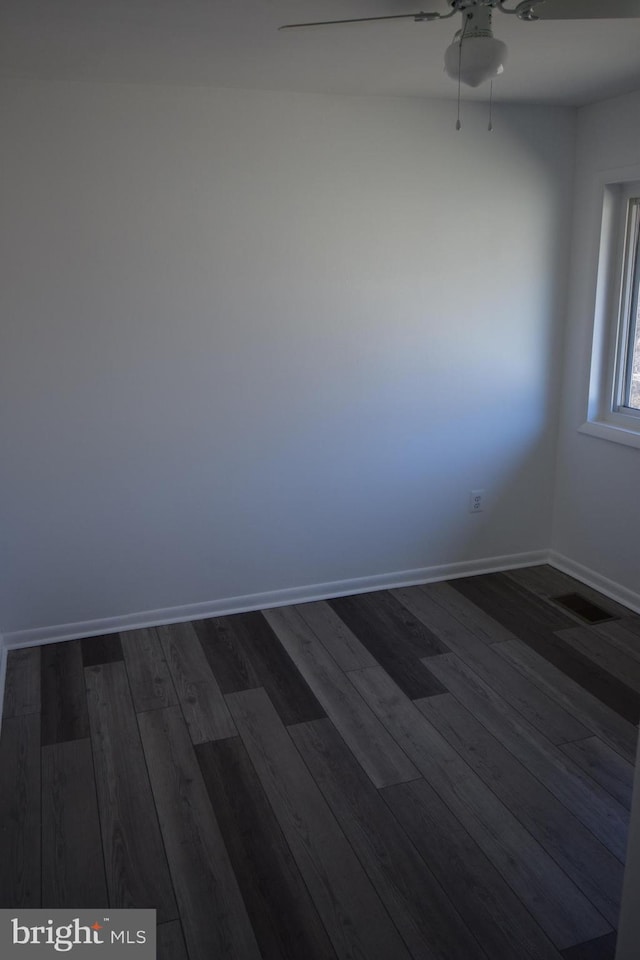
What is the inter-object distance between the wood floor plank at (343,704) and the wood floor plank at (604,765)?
525mm

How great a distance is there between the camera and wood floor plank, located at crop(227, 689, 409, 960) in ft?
5.99

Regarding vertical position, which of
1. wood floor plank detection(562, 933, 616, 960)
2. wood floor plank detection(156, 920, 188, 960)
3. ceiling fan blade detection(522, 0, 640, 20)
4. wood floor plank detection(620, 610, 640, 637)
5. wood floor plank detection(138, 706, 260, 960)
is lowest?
wood floor plank detection(562, 933, 616, 960)

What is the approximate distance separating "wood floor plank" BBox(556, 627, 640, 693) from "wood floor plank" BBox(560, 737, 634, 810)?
43 centimetres

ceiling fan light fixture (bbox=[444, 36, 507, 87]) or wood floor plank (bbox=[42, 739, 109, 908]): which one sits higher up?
ceiling fan light fixture (bbox=[444, 36, 507, 87])

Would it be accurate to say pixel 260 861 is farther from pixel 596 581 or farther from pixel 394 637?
pixel 596 581

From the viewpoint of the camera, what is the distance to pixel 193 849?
210 centimetres

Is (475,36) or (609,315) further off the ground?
(475,36)

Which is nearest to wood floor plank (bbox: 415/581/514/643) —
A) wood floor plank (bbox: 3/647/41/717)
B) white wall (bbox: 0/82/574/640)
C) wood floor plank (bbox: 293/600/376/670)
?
white wall (bbox: 0/82/574/640)

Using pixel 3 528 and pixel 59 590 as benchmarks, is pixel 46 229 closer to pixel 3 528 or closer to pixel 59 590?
pixel 3 528

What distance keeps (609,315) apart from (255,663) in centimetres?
222

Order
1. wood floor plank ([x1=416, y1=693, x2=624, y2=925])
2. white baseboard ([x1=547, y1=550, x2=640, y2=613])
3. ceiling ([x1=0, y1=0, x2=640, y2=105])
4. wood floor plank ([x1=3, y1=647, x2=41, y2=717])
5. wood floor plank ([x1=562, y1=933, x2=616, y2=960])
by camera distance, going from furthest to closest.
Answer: white baseboard ([x1=547, y1=550, x2=640, y2=613]) < wood floor plank ([x1=3, y1=647, x2=41, y2=717]) < ceiling ([x1=0, y1=0, x2=640, y2=105]) < wood floor plank ([x1=416, y1=693, x2=624, y2=925]) < wood floor plank ([x1=562, y1=933, x2=616, y2=960])

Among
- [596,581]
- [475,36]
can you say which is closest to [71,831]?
[475,36]

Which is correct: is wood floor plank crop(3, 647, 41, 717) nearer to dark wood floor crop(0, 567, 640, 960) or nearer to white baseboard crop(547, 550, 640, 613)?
dark wood floor crop(0, 567, 640, 960)

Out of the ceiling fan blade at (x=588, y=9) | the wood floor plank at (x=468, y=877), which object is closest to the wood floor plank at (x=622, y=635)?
the wood floor plank at (x=468, y=877)
